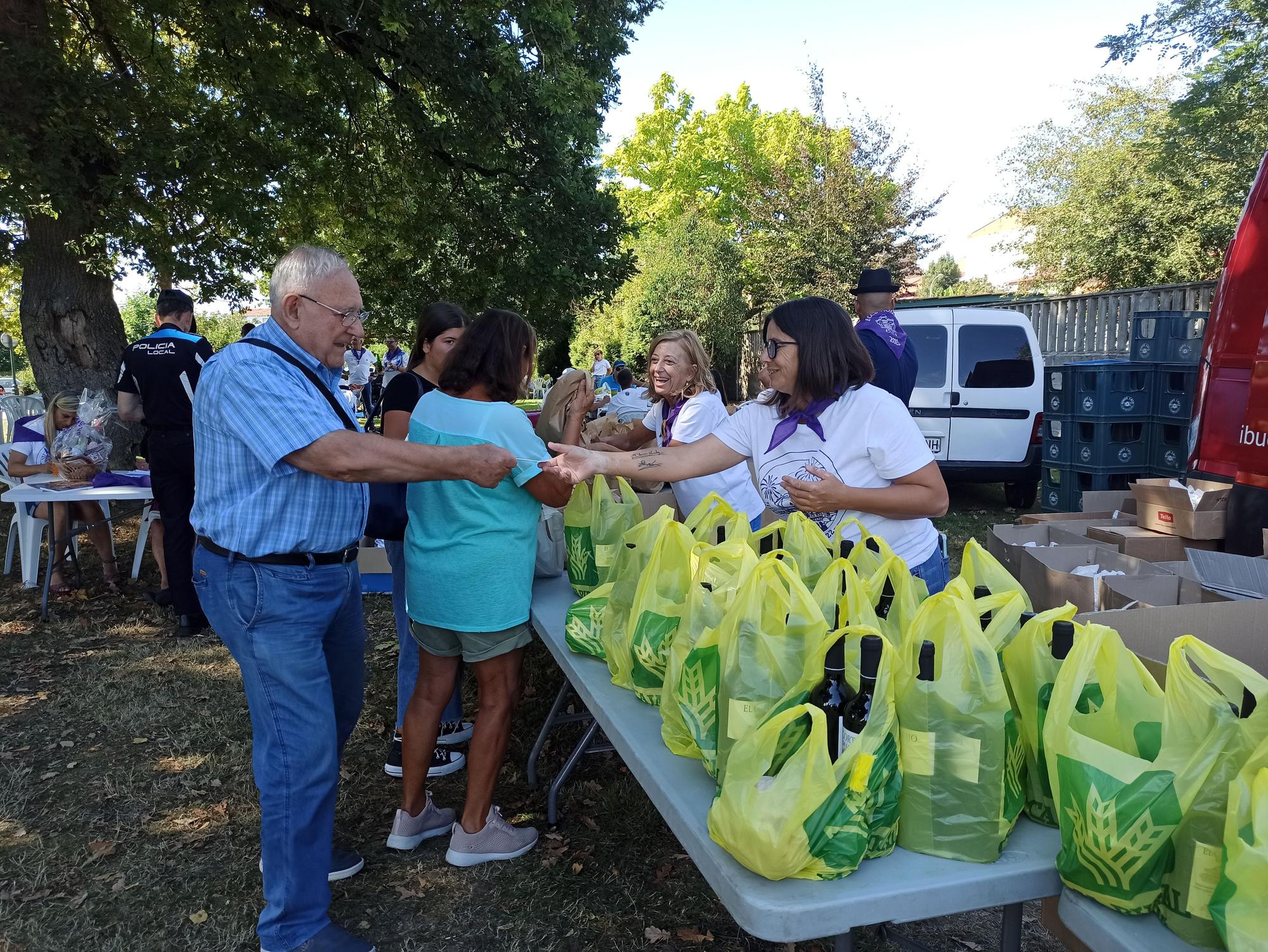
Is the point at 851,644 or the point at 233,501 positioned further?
the point at 233,501

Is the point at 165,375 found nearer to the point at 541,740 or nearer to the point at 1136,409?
the point at 541,740

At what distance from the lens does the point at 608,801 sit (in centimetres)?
342

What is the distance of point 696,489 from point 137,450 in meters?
7.39

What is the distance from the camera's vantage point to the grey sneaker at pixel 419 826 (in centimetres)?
303

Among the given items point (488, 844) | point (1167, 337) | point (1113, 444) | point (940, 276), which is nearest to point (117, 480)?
point (488, 844)

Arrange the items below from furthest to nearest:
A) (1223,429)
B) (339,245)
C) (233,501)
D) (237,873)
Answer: (339,245), (1223,429), (237,873), (233,501)

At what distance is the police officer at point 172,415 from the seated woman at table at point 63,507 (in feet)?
3.27

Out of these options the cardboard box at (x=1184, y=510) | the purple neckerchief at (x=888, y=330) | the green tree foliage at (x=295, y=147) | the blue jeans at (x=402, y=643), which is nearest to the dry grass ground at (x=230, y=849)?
the blue jeans at (x=402, y=643)

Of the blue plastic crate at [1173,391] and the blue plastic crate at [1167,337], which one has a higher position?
the blue plastic crate at [1167,337]

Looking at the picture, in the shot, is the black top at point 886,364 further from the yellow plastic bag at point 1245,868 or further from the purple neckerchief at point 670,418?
the yellow plastic bag at point 1245,868

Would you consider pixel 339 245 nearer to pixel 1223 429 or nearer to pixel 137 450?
pixel 137 450

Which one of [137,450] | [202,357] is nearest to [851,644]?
[202,357]

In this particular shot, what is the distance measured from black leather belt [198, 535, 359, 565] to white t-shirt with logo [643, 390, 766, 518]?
5.08 feet

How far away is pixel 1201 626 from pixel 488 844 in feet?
Answer: 7.53
